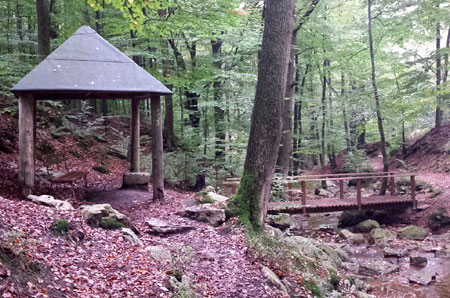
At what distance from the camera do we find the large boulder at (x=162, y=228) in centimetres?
651

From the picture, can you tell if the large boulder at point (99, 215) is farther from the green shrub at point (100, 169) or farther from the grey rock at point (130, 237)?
the green shrub at point (100, 169)

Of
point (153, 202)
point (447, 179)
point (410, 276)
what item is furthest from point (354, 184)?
point (153, 202)

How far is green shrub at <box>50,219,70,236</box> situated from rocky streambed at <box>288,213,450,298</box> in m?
5.62

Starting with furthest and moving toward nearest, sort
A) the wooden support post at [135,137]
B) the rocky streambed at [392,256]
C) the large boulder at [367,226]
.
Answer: the large boulder at [367,226]
the wooden support post at [135,137]
the rocky streambed at [392,256]

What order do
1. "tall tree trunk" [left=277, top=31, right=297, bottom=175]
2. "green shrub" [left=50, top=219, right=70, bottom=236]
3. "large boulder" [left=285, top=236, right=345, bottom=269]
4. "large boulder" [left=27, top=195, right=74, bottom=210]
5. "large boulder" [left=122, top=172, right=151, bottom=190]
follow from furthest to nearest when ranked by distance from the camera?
1. "tall tree trunk" [left=277, top=31, right=297, bottom=175]
2. "large boulder" [left=122, top=172, right=151, bottom=190]
3. "large boulder" [left=285, top=236, right=345, bottom=269]
4. "large boulder" [left=27, top=195, right=74, bottom=210]
5. "green shrub" [left=50, top=219, right=70, bottom=236]

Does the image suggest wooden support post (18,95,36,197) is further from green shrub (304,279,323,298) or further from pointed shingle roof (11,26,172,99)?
green shrub (304,279,323,298)

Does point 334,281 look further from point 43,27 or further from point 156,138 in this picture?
point 43,27

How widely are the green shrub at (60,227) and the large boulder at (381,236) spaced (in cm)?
918

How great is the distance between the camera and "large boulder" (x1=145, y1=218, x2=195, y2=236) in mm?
6508

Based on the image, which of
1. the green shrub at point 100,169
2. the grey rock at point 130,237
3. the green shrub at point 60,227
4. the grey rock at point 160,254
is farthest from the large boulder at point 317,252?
the green shrub at point 100,169

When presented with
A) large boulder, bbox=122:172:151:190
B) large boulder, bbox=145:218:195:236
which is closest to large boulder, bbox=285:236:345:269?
large boulder, bbox=145:218:195:236

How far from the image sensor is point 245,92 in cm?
1681

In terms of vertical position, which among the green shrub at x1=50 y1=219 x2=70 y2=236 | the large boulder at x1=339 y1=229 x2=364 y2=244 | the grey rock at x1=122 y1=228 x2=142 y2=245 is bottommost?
the large boulder at x1=339 y1=229 x2=364 y2=244

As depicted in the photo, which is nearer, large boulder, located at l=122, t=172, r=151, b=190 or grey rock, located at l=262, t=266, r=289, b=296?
grey rock, located at l=262, t=266, r=289, b=296
